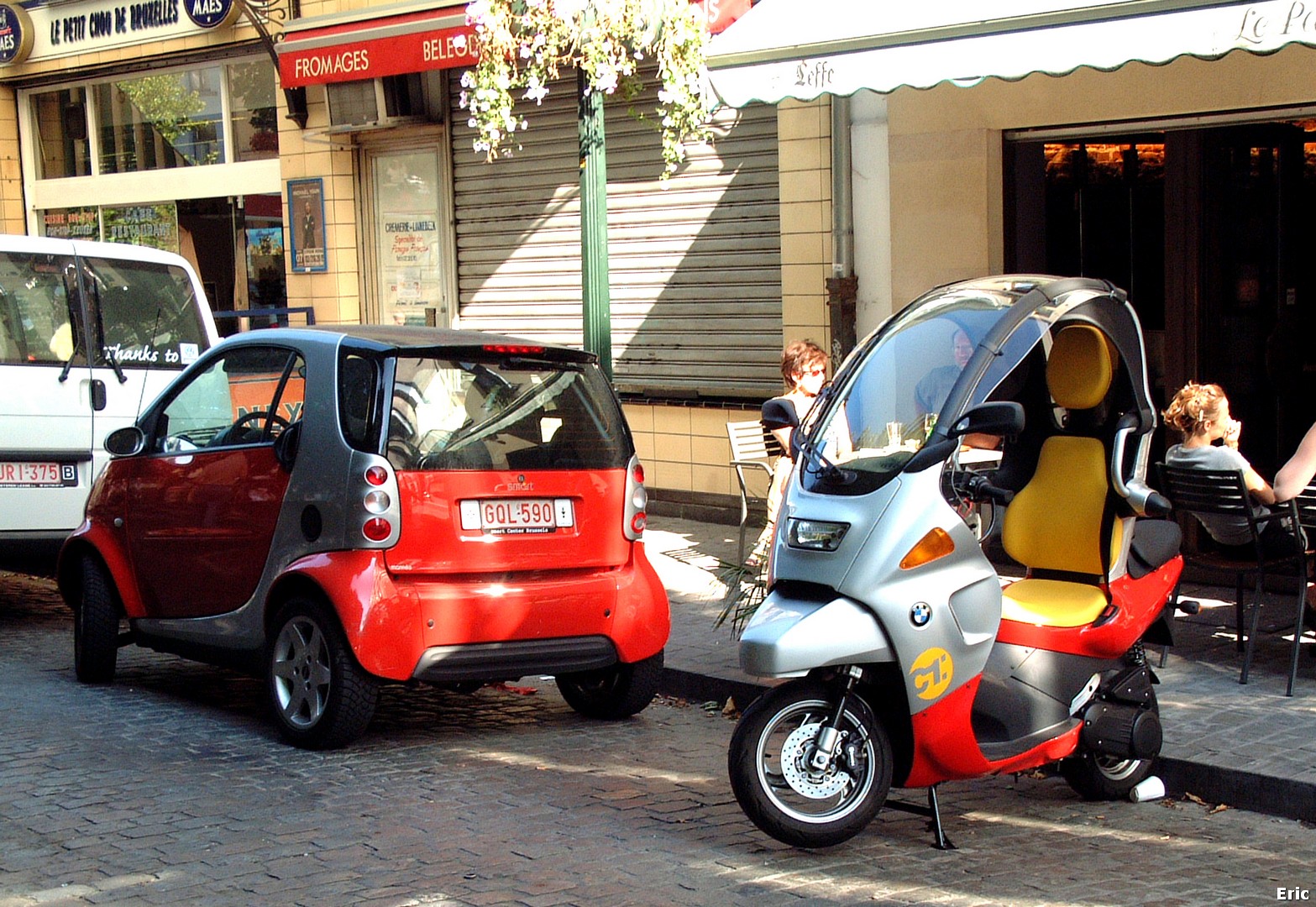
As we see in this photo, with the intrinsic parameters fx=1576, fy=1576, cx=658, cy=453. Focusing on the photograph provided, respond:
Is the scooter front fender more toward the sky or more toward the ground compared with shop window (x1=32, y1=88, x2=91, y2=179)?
more toward the ground

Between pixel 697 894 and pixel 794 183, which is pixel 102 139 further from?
pixel 697 894

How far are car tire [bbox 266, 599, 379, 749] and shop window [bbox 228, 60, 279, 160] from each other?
11.3m

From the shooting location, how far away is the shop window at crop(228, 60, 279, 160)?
17.0 meters

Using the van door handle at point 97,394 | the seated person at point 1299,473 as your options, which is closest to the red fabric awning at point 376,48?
the van door handle at point 97,394

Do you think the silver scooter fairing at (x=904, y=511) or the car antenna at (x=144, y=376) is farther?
the car antenna at (x=144, y=376)

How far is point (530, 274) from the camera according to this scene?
47.0 ft

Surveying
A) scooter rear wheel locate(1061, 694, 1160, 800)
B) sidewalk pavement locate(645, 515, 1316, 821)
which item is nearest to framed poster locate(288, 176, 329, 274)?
sidewalk pavement locate(645, 515, 1316, 821)

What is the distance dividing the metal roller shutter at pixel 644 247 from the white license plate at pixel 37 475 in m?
5.13

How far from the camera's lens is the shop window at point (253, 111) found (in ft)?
55.7

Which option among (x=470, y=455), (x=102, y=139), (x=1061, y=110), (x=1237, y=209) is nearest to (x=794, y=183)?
(x=1061, y=110)

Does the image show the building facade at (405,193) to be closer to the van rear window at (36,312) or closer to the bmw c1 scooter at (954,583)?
the van rear window at (36,312)

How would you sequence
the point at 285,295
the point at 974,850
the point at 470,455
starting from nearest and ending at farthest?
the point at 974,850 → the point at 470,455 → the point at 285,295

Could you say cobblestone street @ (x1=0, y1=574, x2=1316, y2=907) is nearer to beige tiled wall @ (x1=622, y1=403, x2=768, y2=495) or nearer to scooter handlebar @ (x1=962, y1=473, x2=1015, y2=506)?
scooter handlebar @ (x1=962, y1=473, x2=1015, y2=506)

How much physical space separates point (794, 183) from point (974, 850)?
24.0 feet
